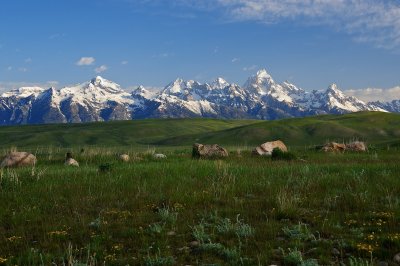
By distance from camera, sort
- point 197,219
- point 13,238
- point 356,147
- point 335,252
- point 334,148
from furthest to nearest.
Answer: point 356,147 < point 334,148 < point 197,219 < point 13,238 < point 335,252

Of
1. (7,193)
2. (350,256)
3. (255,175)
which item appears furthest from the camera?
(255,175)

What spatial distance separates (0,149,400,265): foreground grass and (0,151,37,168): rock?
1013 centimetres

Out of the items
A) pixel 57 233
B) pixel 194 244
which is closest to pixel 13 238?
pixel 57 233

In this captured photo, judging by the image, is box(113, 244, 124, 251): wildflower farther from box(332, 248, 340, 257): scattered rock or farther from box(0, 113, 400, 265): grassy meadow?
box(332, 248, 340, 257): scattered rock

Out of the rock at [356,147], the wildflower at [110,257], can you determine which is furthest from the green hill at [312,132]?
the wildflower at [110,257]

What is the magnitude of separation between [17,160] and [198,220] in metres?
20.4

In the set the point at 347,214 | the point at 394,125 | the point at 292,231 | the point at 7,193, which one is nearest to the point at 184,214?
the point at 292,231

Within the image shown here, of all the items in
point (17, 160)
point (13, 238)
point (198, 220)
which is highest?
point (17, 160)

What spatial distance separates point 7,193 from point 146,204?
18.6ft

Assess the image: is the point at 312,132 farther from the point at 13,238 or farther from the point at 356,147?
the point at 13,238

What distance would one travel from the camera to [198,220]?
12789 millimetres

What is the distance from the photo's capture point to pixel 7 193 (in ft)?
54.8

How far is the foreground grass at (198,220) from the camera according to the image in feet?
32.1

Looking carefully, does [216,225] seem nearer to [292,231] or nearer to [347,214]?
[292,231]
